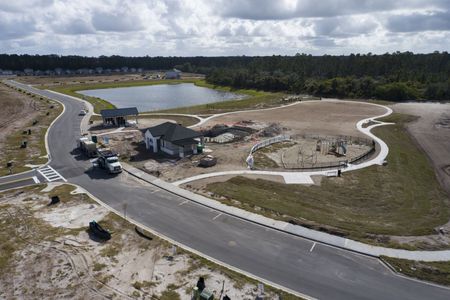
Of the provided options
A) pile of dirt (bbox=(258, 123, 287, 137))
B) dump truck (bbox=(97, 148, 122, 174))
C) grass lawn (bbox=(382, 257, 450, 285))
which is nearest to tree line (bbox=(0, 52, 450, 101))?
pile of dirt (bbox=(258, 123, 287, 137))

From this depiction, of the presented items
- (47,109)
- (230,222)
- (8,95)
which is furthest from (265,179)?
(8,95)

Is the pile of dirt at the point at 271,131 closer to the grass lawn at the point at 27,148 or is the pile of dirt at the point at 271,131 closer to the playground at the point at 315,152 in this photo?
the playground at the point at 315,152

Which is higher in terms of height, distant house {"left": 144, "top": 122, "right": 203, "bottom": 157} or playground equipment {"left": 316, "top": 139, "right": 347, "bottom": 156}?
distant house {"left": 144, "top": 122, "right": 203, "bottom": 157}

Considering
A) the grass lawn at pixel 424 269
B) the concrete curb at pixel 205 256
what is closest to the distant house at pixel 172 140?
the concrete curb at pixel 205 256

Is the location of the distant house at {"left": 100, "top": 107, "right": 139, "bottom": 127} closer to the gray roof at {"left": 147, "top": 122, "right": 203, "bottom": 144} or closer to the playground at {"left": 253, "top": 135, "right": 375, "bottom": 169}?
the gray roof at {"left": 147, "top": 122, "right": 203, "bottom": 144}

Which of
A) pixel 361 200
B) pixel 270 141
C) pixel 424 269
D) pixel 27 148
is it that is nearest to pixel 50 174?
pixel 27 148

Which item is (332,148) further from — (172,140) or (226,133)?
(172,140)

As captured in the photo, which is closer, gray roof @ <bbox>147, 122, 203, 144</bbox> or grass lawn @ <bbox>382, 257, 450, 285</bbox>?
grass lawn @ <bbox>382, 257, 450, 285</bbox>
